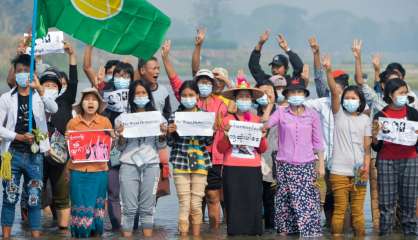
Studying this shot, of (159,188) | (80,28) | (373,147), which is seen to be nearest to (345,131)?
(373,147)

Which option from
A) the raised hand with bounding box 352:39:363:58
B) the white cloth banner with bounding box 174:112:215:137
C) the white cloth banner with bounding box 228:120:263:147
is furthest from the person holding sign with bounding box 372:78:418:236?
the white cloth banner with bounding box 174:112:215:137

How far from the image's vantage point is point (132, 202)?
12.5 metres

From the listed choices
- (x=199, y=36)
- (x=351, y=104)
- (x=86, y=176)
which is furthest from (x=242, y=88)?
(x=86, y=176)

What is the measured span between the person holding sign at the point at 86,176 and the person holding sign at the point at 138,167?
9.2 inches

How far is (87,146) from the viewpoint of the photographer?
12.3m

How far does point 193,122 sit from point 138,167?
2.43 feet

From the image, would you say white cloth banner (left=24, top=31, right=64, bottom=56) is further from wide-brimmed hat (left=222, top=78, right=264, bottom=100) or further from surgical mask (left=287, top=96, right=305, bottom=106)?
surgical mask (left=287, top=96, right=305, bottom=106)

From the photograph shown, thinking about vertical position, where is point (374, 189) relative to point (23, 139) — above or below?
below

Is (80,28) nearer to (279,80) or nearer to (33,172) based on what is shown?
(33,172)

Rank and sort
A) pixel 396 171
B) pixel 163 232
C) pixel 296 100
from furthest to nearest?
pixel 163 232, pixel 396 171, pixel 296 100

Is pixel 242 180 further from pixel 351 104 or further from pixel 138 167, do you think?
pixel 351 104

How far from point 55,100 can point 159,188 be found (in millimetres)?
1484

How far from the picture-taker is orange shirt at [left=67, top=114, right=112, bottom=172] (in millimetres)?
12328

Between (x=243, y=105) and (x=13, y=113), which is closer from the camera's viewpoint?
(x=13, y=113)
